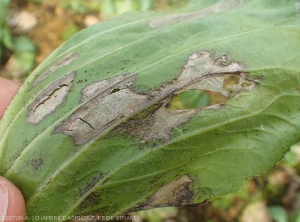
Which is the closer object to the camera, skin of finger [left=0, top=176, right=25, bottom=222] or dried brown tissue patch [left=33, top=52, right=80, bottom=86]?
skin of finger [left=0, top=176, right=25, bottom=222]

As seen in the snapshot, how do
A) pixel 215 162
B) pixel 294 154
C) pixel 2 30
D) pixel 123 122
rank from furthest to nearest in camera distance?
pixel 2 30, pixel 294 154, pixel 215 162, pixel 123 122

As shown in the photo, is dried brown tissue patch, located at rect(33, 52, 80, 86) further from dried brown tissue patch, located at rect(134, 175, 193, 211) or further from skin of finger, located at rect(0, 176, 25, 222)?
dried brown tissue patch, located at rect(134, 175, 193, 211)

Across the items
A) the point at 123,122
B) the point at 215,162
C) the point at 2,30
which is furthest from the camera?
the point at 2,30

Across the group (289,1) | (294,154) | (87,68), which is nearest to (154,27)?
(87,68)

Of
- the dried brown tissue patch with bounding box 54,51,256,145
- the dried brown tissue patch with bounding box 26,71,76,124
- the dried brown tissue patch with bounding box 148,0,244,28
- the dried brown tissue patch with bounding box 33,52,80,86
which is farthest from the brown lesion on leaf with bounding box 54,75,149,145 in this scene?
the dried brown tissue patch with bounding box 148,0,244,28

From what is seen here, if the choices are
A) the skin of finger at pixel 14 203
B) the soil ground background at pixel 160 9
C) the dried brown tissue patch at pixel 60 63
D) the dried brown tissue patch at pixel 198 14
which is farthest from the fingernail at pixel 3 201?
the soil ground background at pixel 160 9

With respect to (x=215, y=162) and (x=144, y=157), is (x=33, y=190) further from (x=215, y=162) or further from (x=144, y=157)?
(x=215, y=162)
